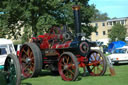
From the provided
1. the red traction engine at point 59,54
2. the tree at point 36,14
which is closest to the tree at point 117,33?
the tree at point 36,14

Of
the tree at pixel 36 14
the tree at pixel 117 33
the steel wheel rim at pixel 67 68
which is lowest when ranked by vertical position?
the steel wheel rim at pixel 67 68

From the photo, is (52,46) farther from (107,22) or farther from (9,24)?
(107,22)

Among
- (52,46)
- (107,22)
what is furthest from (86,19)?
(107,22)

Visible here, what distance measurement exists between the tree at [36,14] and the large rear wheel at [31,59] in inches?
608

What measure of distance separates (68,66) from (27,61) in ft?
7.41

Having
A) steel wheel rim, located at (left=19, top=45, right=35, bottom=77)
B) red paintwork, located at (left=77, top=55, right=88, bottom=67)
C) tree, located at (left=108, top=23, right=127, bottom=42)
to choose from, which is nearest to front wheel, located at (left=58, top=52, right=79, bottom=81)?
red paintwork, located at (left=77, top=55, right=88, bottom=67)

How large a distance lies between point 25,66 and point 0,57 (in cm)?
454

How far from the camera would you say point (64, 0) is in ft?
103

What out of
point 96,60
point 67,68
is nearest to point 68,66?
point 67,68

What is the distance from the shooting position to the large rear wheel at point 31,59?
1047cm

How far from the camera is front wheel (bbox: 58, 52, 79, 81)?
9157 mm

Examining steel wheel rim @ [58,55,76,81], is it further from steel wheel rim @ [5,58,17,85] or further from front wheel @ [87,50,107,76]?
steel wheel rim @ [5,58,17,85]

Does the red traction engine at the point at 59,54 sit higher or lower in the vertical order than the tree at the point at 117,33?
lower

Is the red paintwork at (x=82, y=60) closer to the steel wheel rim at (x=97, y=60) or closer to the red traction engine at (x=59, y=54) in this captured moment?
the red traction engine at (x=59, y=54)
